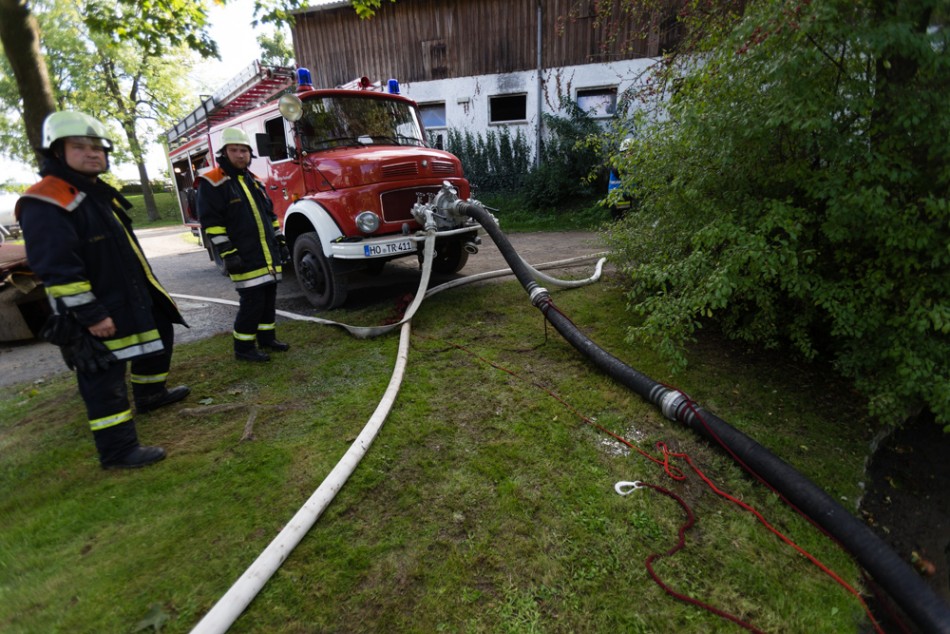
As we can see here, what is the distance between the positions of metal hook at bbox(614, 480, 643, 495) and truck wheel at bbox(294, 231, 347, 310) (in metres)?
3.81

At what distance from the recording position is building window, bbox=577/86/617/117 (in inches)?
508

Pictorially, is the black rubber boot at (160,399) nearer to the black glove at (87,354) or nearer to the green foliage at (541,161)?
the black glove at (87,354)

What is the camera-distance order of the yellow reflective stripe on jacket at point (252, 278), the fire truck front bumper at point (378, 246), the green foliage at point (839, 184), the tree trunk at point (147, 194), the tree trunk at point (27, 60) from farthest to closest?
the tree trunk at point (147, 194) < the fire truck front bumper at point (378, 246) < the tree trunk at point (27, 60) < the yellow reflective stripe on jacket at point (252, 278) < the green foliage at point (839, 184)

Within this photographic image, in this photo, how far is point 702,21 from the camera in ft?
12.0

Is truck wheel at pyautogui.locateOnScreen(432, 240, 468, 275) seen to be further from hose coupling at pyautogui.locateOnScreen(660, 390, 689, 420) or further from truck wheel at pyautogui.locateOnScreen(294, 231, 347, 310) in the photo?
hose coupling at pyautogui.locateOnScreen(660, 390, 689, 420)

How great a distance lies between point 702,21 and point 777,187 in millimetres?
1740

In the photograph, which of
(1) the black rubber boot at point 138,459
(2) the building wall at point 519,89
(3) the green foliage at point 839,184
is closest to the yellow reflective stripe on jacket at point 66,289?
(1) the black rubber boot at point 138,459

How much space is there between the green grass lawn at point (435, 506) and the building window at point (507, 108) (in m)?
12.4

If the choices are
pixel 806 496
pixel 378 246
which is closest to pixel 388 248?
pixel 378 246

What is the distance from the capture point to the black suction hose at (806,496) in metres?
1.65

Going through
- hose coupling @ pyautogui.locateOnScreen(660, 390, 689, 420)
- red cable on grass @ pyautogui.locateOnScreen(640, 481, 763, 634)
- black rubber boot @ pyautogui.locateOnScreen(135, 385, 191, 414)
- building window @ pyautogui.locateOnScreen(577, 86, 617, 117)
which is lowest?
red cable on grass @ pyautogui.locateOnScreen(640, 481, 763, 634)

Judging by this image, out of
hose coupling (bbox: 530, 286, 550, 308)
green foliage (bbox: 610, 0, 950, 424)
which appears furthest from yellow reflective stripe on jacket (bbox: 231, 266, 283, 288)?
green foliage (bbox: 610, 0, 950, 424)

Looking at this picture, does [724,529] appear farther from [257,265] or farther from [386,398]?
[257,265]

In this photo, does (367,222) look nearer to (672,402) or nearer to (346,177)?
(346,177)
